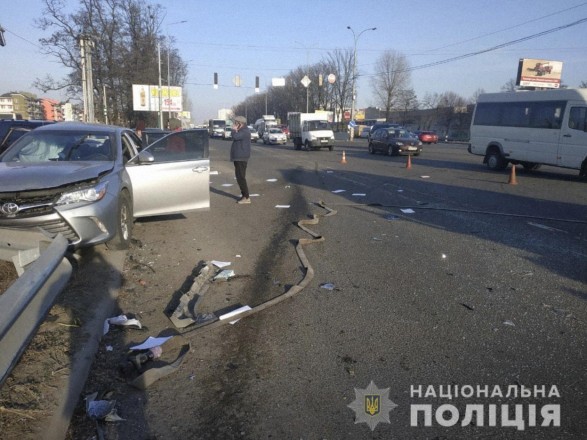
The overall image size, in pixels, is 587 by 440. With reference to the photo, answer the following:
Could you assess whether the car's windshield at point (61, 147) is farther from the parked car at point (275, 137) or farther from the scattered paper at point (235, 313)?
the parked car at point (275, 137)

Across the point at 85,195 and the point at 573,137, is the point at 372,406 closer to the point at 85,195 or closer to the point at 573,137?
the point at 85,195

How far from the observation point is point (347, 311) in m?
4.54

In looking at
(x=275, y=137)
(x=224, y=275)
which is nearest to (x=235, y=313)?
(x=224, y=275)

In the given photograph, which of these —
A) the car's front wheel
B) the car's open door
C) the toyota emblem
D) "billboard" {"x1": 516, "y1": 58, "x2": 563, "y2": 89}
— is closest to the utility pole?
the car's open door

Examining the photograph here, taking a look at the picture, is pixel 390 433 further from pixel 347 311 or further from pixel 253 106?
pixel 253 106

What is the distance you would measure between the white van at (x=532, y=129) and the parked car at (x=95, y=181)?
43.1 feet

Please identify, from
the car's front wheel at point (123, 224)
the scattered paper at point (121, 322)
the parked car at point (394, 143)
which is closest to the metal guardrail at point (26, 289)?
the scattered paper at point (121, 322)

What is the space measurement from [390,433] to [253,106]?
138 m

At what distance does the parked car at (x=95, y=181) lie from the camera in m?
5.23

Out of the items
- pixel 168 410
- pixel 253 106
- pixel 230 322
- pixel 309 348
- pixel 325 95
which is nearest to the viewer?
pixel 168 410

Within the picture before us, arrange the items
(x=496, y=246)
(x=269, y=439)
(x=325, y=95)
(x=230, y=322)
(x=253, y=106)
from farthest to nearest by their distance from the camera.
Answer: (x=253, y=106), (x=325, y=95), (x=496, y=246), (x=230, y=322), (x=269, y=439)

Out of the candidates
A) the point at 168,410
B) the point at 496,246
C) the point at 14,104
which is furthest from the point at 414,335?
the point at 14,104

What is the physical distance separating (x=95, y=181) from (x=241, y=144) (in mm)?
5247

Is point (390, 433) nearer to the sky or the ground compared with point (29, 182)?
nearer to the ground
